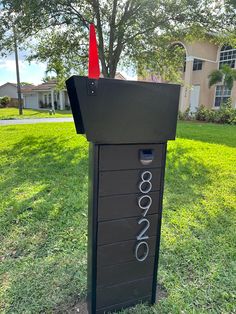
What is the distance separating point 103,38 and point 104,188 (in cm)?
718

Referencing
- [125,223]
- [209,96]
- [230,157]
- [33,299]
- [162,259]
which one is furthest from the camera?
[209,96]

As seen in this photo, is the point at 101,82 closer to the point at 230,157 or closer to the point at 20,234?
the point at 20,234

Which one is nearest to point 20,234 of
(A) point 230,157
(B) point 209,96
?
(A) point 230,157

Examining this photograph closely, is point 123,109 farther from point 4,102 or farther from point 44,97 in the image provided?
point 4,102

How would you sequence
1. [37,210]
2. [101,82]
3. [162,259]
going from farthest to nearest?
[37,210]
[162,259]
[101,82]

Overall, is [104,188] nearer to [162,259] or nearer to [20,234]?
[162,259]

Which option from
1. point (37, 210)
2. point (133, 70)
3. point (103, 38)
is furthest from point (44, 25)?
point (37, 210)

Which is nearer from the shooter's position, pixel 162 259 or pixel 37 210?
pixel 162 259

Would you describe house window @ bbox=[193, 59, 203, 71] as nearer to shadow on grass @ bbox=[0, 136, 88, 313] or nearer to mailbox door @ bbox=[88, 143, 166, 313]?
shadow on grass @ bbox=[0, 136, 88, 313]

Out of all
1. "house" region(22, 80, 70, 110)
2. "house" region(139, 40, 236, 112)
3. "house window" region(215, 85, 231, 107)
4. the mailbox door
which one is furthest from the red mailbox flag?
"house" region(22, 80, 70, 110)

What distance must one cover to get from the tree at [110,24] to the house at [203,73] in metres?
10.4

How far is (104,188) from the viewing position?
56.3 inches

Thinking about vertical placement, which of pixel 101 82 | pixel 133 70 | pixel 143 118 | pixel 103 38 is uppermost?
pixel 103 38

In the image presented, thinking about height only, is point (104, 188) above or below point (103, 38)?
below
